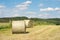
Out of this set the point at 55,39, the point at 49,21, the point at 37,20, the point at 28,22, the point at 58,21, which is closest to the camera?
the point at 55,39

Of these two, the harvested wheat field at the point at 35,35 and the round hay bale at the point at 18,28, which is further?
the round hay bale at the point at 18,28

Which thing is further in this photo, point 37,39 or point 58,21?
point 58,21

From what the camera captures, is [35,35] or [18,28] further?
[18,28]

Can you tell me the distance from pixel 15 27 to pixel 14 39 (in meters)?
2.00

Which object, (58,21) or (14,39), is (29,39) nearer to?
(14,39)

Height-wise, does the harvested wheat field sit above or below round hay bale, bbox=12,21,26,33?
below

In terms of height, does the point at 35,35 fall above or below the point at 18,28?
below

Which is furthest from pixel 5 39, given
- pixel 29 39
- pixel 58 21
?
pixel 58 21

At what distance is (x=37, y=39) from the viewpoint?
808 centimetres

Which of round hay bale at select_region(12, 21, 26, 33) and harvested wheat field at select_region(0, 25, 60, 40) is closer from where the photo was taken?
harvested wheat field at select_region(0, 25, 60, 40)

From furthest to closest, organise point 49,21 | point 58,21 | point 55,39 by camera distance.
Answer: point 49,21, point 58,21, point 55,39

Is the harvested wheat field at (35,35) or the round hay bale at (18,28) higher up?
the round hay bale at (18,28)

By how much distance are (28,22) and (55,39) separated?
18.5 ft

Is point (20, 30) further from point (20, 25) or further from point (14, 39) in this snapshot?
point (14, 39)
